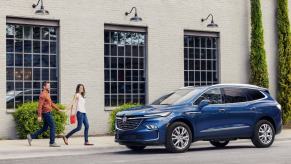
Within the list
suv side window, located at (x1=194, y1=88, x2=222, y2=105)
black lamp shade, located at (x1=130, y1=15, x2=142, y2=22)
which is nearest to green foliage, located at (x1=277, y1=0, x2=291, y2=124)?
black lamp shade, located at (x1=130, y1=15, x2=142, y2=22)

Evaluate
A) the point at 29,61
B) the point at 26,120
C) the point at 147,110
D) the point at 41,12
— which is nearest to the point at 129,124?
the point at 147,110

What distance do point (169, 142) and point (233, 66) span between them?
35.7 ft

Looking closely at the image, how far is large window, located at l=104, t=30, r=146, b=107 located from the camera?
2367cm

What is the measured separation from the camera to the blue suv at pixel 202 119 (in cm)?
1661

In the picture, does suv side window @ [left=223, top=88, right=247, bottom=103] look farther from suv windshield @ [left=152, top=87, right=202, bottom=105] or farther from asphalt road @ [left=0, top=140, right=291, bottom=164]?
asphalt road @ [left=0, top=140, right=291, bottom=164]

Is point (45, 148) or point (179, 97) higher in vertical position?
point (179, 97)

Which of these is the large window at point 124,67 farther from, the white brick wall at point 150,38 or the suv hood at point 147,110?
the suv hood at point 147,110

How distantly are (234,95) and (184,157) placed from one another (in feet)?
11.2

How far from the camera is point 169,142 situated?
1659 centimetres

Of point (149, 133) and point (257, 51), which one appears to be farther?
point (257, 51)

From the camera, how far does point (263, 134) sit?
18.5 metres

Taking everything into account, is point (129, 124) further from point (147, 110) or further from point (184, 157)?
point (184, 157)

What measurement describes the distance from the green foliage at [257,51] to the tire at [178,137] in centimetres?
1075

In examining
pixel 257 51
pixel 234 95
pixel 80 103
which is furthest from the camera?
pixel 257 51
